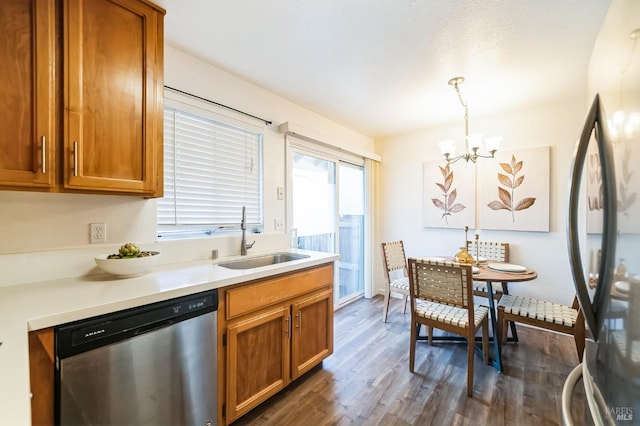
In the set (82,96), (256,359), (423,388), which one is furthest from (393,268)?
(82,96)

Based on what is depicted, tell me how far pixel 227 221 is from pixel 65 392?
1456mm

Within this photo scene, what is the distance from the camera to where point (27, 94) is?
1171mm

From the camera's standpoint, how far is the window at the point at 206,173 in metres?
1.98

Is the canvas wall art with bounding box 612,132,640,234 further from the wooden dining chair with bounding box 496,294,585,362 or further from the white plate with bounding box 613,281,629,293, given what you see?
the wooden dining chair with bounding box 496,294,585,362

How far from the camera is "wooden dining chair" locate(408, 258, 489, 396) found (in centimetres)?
194

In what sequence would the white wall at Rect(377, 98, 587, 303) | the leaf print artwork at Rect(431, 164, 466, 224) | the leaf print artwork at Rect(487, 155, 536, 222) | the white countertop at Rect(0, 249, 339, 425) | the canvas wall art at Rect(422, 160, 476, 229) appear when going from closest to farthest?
the white countertop at Rect(0, 249, 339, 425) → the white wall at Rect(377, 98, 587, 303) → the leaf print artwork at Rect(487, 155, 536, 222) → the canvas wall art at Rect(422, 160, 476, 229) → the leaf print artwork at Rect(431, 164, 466, 224)

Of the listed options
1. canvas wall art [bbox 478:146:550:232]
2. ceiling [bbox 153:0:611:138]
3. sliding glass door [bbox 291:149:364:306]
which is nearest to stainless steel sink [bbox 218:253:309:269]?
sliding glass door [bbox 291:149:364:306]

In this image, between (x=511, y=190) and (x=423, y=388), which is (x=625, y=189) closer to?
(x=423, y=388)

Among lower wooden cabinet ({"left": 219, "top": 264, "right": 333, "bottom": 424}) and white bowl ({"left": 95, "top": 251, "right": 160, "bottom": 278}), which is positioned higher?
white bowl ({"left": 95, "top": 251, "right": 160, "bottom": 278})

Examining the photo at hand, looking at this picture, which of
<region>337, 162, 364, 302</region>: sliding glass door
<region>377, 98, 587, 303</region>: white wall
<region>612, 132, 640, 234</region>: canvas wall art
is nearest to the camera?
<region>612, 132, 640, 234</region>: canvas wall art

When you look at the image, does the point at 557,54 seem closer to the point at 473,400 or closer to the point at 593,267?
the point at 593,267

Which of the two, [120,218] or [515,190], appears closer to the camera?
[120,218]

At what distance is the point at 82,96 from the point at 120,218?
0.71 metres

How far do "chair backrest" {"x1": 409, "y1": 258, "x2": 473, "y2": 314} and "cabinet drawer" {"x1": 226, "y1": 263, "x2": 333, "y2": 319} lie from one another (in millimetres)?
692
